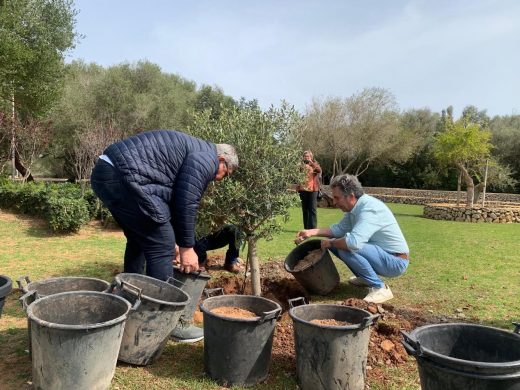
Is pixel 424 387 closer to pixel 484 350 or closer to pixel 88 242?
pixel 484 350

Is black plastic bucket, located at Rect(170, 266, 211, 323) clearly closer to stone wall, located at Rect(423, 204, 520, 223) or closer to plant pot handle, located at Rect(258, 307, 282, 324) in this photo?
plant pot handle, located at Rect(258, 307, 282, 324)

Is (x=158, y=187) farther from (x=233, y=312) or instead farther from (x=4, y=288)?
(x=4, y=288)

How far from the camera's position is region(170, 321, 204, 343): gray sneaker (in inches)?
149

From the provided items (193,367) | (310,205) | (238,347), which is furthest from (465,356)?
(310,205)

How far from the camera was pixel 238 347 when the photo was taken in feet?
9.89

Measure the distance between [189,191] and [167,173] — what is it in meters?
0.26

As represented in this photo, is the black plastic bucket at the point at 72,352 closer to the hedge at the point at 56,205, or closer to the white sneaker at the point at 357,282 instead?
the white sneaker at the point at 357,282

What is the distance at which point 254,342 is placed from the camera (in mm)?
3037

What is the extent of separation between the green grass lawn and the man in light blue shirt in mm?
422

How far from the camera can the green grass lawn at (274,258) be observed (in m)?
3.19

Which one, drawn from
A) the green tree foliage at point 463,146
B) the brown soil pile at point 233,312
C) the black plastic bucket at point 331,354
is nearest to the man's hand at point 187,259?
the brown soil pile at point 233,312

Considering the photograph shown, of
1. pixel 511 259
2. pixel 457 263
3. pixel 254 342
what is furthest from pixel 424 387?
pixel 511 259

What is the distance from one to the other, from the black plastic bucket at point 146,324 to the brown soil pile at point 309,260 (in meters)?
1.97

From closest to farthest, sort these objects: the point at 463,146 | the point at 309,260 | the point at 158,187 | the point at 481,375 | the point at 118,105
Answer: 1. the point at 481,375
2. the point at 158,187
3. the point at 309,260
4. the point at 463,146
5. the point at 118,105
